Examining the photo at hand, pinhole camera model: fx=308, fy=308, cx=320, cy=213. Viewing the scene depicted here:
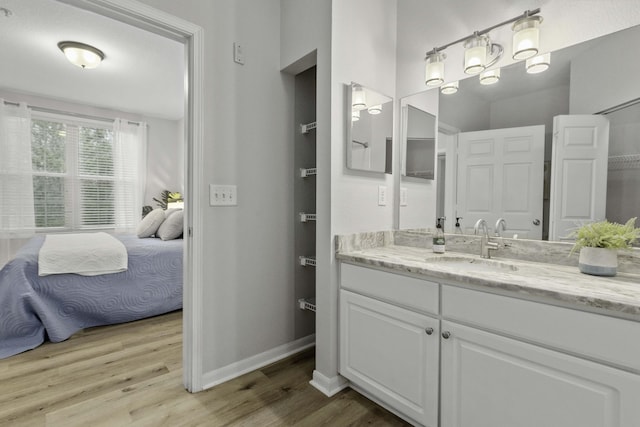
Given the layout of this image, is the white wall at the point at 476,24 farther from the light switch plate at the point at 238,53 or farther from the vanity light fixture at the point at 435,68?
the light switch plate at the point at 238,53

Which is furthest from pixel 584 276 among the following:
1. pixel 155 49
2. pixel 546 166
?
pixel 155 49

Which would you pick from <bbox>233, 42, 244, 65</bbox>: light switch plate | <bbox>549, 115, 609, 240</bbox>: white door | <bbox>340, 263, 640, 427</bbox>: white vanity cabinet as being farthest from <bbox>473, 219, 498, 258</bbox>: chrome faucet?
<bbox>233, 42, 244, 65</bbox>: light switch plate

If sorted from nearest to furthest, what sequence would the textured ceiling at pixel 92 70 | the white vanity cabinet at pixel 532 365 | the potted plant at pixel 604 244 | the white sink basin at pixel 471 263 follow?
the white vanity cabinet at pixel 532 365 < the potted plant at pixel 604 244 < the white sink basin at pixel 471 263 < the textured ceiling at pixel 92 70

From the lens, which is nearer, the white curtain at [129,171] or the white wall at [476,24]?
the white wall at [476,24]

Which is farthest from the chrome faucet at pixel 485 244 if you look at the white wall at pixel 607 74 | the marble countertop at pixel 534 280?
the white wall at pixel 607 74

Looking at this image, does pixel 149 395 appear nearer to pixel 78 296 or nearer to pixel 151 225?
pixel 78 296

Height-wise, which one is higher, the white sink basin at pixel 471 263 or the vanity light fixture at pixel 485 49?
the vanity light fixture at pixel 485 49

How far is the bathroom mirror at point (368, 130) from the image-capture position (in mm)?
1743

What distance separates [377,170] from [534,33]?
3.20 ft

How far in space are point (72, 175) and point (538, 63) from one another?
5.53 meters

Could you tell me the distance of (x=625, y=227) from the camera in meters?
1.17

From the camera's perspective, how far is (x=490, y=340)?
3.64 feet

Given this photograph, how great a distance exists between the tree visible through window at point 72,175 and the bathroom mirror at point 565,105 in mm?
4960

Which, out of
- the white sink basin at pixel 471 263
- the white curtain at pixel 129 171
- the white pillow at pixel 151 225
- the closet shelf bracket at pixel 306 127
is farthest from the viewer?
the white curtain at pixel 129 171
